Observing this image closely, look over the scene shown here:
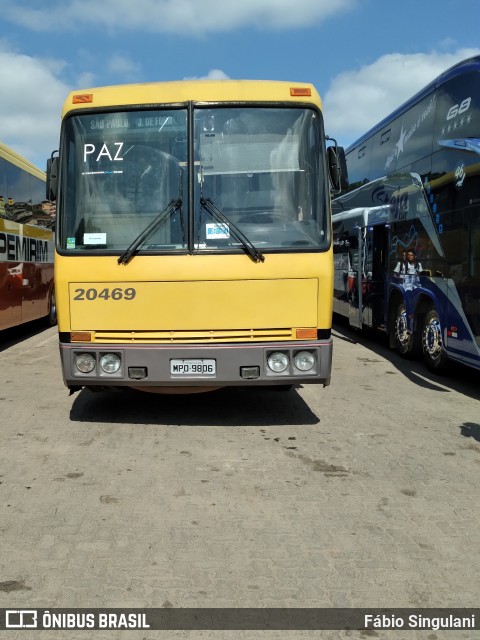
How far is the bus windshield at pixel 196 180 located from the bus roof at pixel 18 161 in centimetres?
626

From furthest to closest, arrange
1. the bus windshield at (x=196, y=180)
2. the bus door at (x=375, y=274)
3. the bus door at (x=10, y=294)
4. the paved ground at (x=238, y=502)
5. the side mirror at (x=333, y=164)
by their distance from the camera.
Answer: the bus door at (x=375, y=274)
the bus door at (x=10, y=294)
the side mirror at (x=333, y=164)
the bus windshield at (x=196, y=180)
the paved ground at (x=238, y=502)

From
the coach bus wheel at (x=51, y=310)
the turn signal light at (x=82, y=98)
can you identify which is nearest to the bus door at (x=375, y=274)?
the turn signal light at (x=82, y=98)

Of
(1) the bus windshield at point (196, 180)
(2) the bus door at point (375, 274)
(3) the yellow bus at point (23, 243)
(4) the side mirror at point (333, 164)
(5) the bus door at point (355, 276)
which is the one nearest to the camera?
(1) the bus windshield at point (196, 180)

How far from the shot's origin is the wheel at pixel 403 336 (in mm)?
10148

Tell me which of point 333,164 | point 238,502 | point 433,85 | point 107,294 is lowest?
point 238,502

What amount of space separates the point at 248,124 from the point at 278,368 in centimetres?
232

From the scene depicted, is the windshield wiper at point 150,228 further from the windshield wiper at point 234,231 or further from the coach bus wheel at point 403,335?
the coach bus wheel at point 403,335

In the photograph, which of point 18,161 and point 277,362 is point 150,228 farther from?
point 18,161

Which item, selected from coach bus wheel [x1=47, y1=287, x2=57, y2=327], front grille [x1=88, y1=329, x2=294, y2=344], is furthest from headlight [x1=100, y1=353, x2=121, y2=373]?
coach bus wheel [x1=47, y1=287, x2=57, y2=327]

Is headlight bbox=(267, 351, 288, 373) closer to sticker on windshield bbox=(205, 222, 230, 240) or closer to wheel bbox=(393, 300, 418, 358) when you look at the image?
sticker on windshield bbox=(205, 222, 230, 240)

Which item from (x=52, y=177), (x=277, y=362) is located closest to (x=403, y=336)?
(x=277, y=362)

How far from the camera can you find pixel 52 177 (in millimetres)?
6180

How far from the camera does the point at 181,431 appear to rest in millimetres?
6086

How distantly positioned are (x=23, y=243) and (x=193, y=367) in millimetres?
7744
